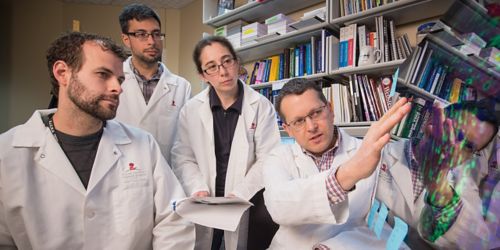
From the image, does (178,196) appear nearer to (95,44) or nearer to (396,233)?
(95,44)

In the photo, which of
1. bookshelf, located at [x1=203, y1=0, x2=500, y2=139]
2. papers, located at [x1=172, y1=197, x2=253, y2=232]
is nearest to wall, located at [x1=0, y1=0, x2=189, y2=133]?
bookshelf, located at [x1=203, y1=0, x2=500, y2=139]

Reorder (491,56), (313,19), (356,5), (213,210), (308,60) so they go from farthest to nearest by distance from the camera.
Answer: (308,60), (313,19), (356,5), (213,210), (491,56)

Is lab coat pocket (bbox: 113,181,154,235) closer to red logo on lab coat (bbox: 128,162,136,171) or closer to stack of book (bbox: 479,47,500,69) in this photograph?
red logo on lab coat (bbox: 128,162,136,171)

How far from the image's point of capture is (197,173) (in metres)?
1.43

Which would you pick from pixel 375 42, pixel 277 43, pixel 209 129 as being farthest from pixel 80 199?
pixel 277 43

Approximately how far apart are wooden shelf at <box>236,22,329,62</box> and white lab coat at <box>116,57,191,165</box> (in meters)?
1.09

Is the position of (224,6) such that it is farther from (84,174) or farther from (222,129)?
(84,174)

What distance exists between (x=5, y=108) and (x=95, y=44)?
3.12 meters

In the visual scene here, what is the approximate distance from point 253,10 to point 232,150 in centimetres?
170

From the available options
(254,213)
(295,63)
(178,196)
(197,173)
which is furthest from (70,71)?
(295,63)

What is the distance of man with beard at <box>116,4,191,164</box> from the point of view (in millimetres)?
1595

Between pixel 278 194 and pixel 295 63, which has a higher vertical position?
pixel 295 63

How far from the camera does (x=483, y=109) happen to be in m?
0.33

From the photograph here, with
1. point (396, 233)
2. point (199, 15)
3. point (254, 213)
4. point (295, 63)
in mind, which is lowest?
point (254, 213)
